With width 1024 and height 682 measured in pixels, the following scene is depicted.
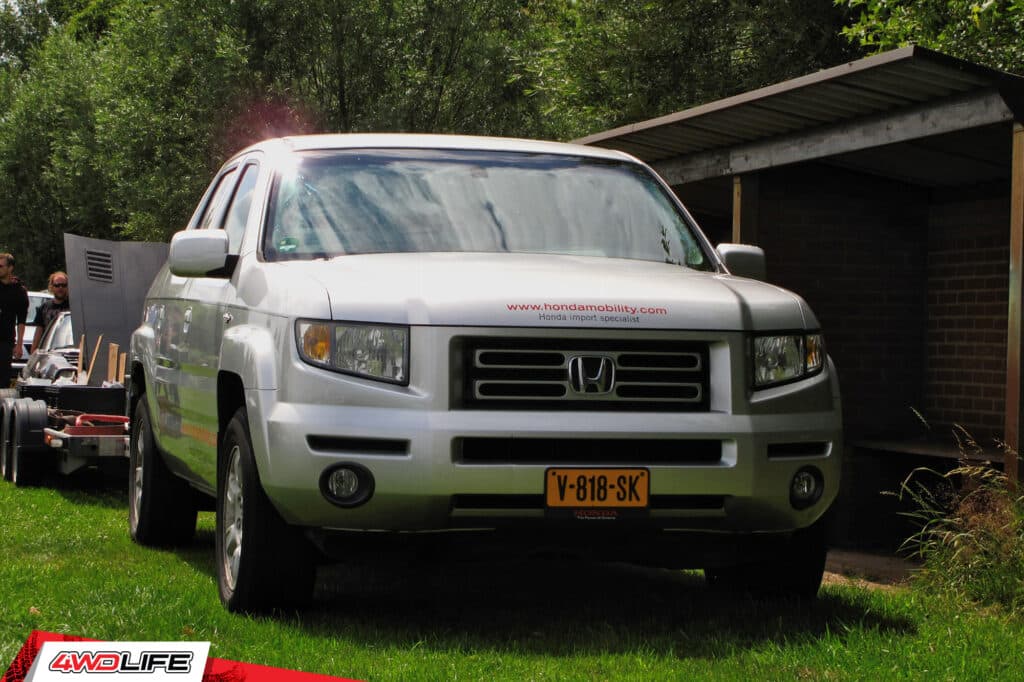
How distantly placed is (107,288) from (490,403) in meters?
8.08

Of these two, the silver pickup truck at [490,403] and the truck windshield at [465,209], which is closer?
the silver pickup truck at [490,403]

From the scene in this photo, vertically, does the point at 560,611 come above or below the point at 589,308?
below

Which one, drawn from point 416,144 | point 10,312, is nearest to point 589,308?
point 416,144

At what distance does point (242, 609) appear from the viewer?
647cm

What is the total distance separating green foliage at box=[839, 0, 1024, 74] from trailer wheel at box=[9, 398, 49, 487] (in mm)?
8070

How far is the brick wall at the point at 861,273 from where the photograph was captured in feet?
41.7

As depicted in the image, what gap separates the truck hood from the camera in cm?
605

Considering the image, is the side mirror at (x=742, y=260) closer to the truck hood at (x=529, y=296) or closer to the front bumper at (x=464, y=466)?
the truck hood at (x=529, y=296)

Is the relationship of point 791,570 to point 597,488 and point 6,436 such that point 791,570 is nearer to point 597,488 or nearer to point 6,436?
point 597,488

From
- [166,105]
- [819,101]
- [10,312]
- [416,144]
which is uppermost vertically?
[166,105]

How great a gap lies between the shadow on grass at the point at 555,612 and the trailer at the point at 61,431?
3.47m

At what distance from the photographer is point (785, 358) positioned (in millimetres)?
6516

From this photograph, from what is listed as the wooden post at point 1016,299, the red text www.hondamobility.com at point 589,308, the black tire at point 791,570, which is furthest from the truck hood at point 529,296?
the wooden post at point 1016,299

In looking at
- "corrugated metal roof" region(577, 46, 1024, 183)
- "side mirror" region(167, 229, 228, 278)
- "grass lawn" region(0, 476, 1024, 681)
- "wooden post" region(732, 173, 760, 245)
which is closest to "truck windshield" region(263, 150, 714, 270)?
"side mirror" region(167, 229, 228, 278)
